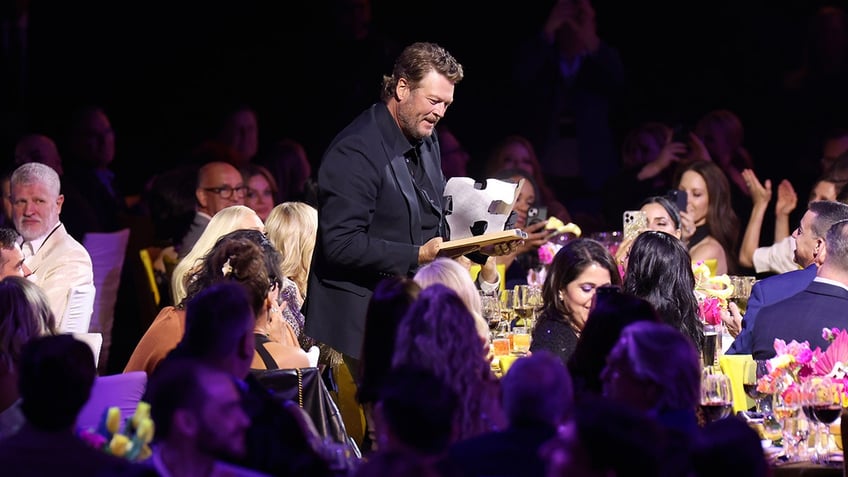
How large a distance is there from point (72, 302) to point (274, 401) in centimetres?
280

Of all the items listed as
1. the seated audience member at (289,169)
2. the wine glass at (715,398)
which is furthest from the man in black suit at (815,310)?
the seated audience member at (289,169)

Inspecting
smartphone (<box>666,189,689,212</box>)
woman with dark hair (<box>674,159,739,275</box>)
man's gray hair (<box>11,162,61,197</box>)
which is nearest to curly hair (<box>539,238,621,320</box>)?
smartphone (<box>666,189,689,212</box>)

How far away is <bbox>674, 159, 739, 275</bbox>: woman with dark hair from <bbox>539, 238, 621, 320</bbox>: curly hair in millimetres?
2773

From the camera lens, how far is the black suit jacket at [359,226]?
4.38 meters

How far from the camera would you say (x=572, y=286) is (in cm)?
480

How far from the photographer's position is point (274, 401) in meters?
3.04

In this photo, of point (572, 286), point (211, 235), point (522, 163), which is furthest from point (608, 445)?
point (522, 163)

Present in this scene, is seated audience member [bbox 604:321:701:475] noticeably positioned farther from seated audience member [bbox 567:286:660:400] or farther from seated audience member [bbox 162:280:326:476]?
seated audience member [bbox 162:280:326:476]

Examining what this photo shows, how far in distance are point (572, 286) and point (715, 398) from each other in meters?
1.15

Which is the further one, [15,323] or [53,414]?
[15,323]

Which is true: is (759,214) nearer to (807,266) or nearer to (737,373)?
(807,266)

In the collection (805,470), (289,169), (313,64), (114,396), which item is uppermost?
(313,64)

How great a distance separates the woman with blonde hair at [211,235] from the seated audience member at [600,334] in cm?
205

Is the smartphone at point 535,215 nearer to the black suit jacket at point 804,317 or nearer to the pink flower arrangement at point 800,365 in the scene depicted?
the black suit jacket at point 804,317
